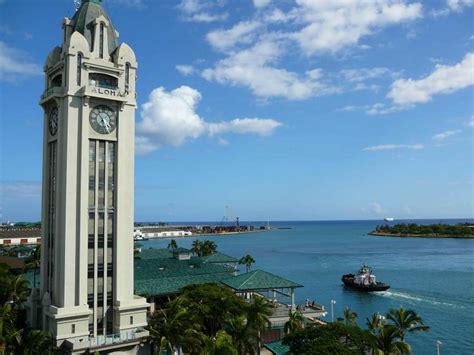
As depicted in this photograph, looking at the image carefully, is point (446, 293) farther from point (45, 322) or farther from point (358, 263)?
point (45, 322)

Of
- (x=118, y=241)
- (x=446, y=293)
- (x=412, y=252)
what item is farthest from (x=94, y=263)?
(x=412, y=252)

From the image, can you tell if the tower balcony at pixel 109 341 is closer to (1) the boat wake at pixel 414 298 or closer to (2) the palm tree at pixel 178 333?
(2) the palm tree at pixel 178 333

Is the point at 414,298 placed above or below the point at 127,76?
below

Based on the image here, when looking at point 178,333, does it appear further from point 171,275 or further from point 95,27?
point 171,275

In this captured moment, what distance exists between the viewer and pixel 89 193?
41.0m

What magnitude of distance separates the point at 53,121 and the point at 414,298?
3134 inches

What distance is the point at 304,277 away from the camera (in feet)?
398

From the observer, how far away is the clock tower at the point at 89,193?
3912cm

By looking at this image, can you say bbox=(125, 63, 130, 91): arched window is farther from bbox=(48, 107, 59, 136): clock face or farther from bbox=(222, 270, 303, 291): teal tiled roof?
bbox=(222, 270, 303, 291): teal tiled roof

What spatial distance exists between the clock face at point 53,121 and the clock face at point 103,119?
3965mm

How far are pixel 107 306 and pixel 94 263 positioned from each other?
4286 millimetres

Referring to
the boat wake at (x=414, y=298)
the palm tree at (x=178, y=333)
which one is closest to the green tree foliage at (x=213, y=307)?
the palm tree at (x=178, y=333)

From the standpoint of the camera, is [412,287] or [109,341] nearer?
[109,341]

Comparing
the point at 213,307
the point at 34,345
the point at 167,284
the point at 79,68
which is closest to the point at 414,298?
the point at 167,284
